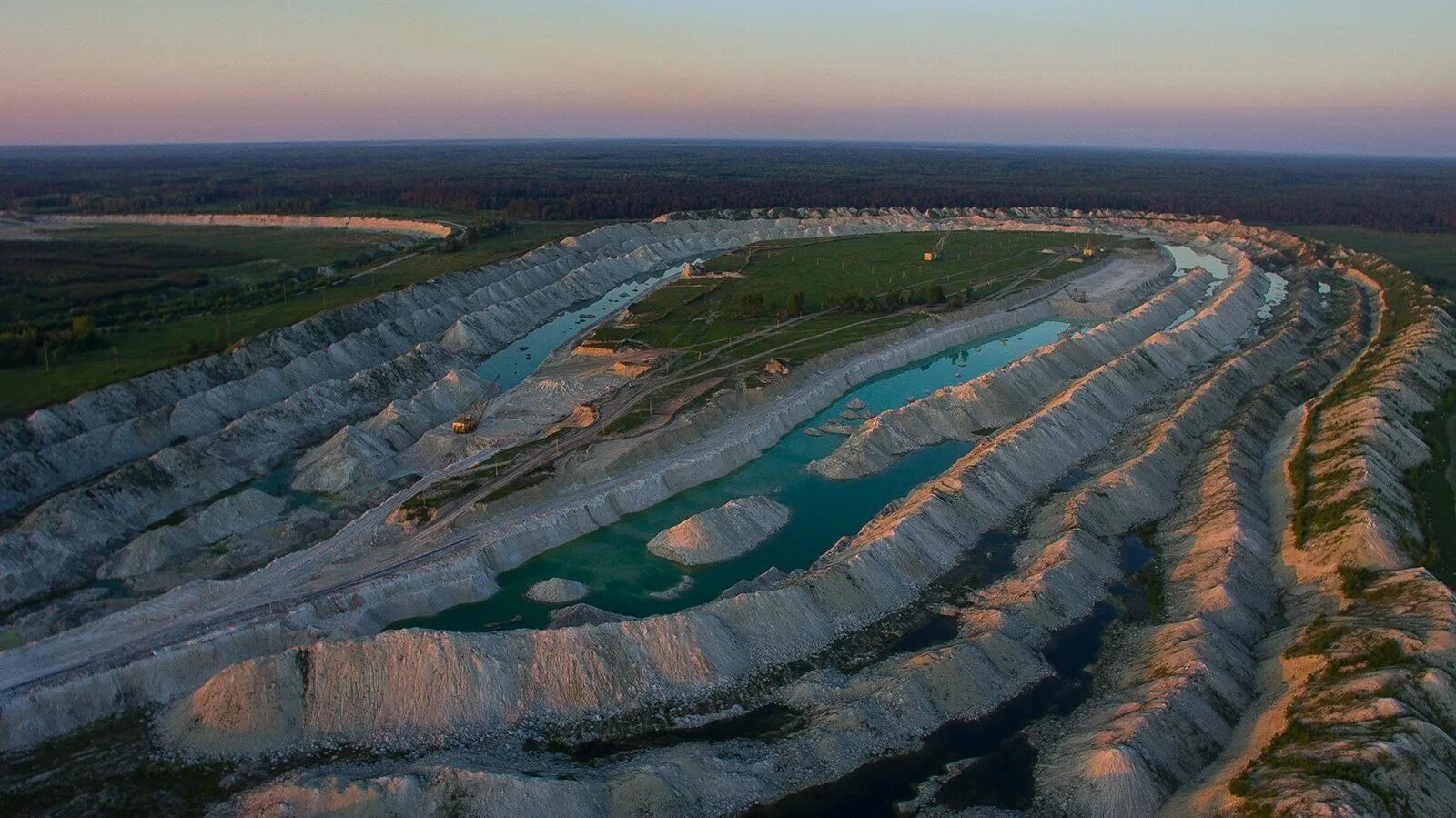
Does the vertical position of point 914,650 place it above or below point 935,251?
below

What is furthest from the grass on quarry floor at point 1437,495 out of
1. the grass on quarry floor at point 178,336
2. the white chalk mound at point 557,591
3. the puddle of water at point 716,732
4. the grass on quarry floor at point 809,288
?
the grass on quarry floor at point 178,336

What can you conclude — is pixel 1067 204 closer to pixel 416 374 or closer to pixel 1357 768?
pixel 416 374

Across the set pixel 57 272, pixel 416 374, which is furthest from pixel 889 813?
pixel 57 272

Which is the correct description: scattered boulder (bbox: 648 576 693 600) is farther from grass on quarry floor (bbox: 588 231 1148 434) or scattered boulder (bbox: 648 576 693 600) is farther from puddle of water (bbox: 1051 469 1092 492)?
puddle of water (bbox: 1051 469 1092 492)

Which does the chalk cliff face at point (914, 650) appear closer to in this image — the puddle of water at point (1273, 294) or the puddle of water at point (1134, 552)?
the puddle of water at point (1134, 552)

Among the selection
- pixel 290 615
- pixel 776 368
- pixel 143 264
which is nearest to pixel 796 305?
pixel 776 368

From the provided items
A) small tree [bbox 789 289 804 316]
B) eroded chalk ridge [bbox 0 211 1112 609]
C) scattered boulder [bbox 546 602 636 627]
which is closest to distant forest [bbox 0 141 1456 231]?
eroded chalk ridge [bbox 0 211 1112 609]

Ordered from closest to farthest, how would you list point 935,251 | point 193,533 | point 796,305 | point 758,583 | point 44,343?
point 758,583 < point 193,533 < point 44,343 < point 796,305 < point 935,251

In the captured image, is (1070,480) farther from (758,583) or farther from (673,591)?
(673,591)
